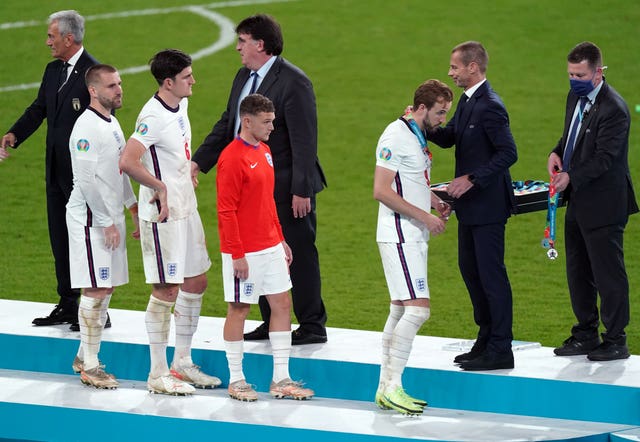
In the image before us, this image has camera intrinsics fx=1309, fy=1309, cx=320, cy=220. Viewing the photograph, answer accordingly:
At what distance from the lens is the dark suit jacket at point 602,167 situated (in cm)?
646

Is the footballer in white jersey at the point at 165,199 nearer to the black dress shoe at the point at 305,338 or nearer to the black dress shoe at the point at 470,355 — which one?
the black dress shoe at the point at 305,338

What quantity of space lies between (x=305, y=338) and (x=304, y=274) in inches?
13.8

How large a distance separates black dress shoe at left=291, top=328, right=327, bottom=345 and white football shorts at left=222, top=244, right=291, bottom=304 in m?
0.92

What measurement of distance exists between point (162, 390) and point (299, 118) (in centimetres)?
162

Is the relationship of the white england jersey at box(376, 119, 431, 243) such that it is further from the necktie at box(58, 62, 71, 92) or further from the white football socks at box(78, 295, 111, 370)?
the necktie at box(58, 62, 71, 92)

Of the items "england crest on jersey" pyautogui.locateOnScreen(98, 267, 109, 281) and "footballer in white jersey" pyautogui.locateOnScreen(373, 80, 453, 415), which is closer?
"footballer in white jersey" pyautogui.locateOnScreen(373, 80, 453, 415)

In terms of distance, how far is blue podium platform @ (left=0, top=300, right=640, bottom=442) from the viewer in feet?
18.8

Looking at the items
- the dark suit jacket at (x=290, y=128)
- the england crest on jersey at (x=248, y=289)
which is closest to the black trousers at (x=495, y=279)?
the dark suit jacket at (x=290, y=128)

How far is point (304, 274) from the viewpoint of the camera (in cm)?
711

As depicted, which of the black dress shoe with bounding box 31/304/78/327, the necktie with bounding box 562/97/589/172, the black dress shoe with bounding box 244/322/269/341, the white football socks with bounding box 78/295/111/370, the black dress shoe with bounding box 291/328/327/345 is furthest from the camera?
the black dress shoe with bounding box 31/304/78/327

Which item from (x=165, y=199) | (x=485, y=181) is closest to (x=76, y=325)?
(x=165, y=199)

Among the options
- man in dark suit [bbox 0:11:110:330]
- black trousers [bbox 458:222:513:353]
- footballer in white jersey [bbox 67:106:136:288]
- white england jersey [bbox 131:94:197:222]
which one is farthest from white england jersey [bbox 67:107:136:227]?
black trousers [bbox 458:222:513:353]

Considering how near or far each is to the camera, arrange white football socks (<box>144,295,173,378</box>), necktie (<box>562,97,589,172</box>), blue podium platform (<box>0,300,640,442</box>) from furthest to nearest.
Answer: necktie (<box>562,97,589,172</box>)
white football socks (<box>144,295,173,378</box>)
blue podium platform (<box>0,300,640,442</box>)

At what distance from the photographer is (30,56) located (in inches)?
619
